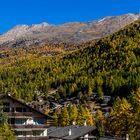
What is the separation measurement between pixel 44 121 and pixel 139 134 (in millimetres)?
20768

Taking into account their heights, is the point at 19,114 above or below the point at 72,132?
above

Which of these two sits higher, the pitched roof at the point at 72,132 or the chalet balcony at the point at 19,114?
the chalet balcony at the point at 19,114

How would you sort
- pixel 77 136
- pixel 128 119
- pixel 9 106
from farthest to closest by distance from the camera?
pixel 128 119, pixel 77 136, pixel 9 106

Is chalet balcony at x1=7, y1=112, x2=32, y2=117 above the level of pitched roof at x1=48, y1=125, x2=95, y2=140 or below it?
above

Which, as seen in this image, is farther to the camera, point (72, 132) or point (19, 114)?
point (72, 132)

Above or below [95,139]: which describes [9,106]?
above

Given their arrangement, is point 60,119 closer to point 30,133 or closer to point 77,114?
point 77,114

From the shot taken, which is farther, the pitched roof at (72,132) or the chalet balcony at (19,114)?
the pitched roof at (72,132)

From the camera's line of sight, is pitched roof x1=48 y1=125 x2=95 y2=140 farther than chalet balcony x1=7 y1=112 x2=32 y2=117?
Yes

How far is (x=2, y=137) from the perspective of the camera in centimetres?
6925

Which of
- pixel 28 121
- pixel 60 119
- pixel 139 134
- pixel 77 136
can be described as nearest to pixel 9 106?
pixel 28 121

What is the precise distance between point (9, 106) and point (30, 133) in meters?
6.17

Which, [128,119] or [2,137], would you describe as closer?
[2,137]

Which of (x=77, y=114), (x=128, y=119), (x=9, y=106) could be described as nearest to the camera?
(x=9, y=106)
